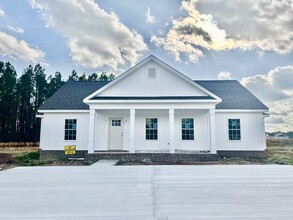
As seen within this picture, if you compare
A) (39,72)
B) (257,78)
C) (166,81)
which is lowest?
(166,81)

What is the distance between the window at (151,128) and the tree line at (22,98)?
2736cm

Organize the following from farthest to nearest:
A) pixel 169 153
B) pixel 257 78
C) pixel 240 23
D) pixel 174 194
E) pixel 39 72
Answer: pixel 39 72 < pixel 257 78 < pixel 240 23 < pixel 169 153 < pixel 174 194

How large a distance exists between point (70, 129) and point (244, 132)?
1156cm

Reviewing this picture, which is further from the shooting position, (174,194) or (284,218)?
(174,194)

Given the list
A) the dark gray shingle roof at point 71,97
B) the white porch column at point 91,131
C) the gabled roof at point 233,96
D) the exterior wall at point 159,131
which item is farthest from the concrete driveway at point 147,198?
the dark gray shingle roof at point 71,97

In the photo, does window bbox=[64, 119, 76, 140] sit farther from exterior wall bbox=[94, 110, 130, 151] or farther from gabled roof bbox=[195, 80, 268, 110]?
gabled roof bbox=[195, 80, 268, 110]

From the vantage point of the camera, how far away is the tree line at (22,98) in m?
37.7

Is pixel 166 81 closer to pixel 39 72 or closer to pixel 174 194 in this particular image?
pixel 174 194

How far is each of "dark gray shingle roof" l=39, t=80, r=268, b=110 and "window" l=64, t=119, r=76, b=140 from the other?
2.98 ft

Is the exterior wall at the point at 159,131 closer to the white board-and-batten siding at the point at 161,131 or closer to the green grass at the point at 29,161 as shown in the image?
the white board-and-batten siding at the point at 161,131

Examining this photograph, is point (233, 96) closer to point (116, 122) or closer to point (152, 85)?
point (152, 85)

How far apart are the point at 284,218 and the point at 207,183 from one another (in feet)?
9.92

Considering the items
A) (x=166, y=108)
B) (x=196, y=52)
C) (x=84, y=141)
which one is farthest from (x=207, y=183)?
(x=196, y=52)

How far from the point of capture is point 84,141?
16906mm
